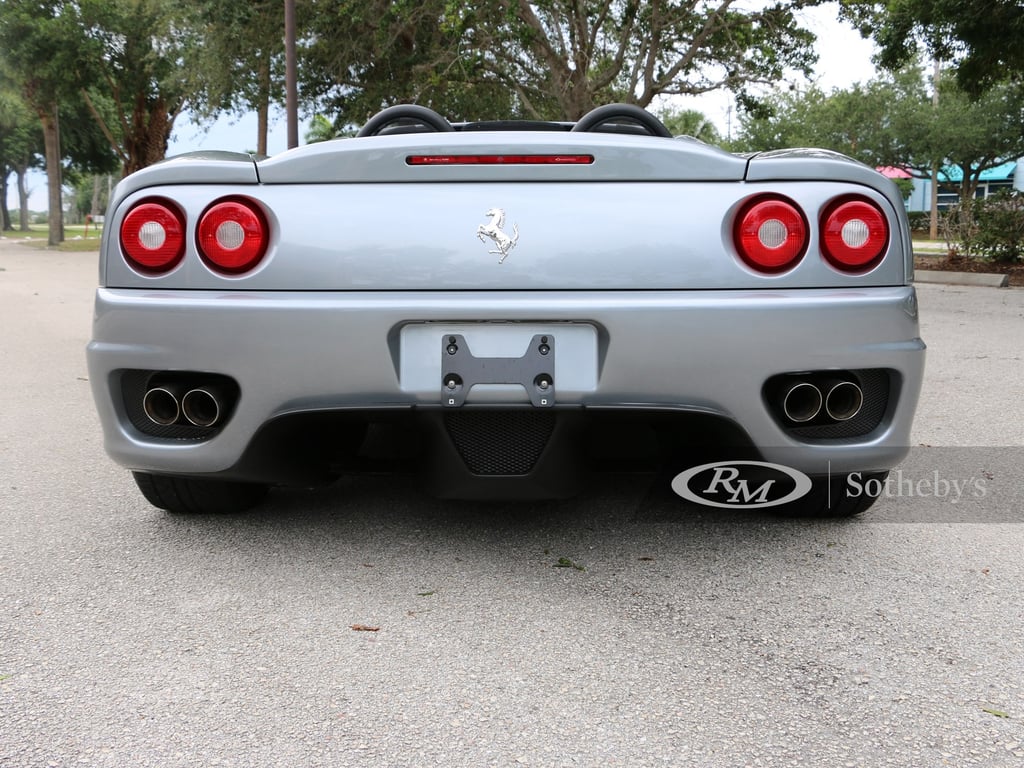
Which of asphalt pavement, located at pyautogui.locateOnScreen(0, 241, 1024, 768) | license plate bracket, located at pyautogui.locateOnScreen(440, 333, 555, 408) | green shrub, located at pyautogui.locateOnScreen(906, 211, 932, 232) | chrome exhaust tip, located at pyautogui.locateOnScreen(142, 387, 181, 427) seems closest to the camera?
asphalt pavement, located at pyautogui.locateOnScreen(0, 241, 1024, 768)

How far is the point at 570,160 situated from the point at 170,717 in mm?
1589

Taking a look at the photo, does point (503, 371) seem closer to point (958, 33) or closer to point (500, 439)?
point (500, 439)

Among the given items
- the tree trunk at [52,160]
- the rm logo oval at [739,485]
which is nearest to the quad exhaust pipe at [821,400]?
A: the rm logo oval at [739,485]

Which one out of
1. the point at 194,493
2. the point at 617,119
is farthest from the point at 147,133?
the point at 194,493

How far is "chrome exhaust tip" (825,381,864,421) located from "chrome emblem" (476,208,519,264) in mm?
915

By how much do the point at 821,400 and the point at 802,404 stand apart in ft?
0.16

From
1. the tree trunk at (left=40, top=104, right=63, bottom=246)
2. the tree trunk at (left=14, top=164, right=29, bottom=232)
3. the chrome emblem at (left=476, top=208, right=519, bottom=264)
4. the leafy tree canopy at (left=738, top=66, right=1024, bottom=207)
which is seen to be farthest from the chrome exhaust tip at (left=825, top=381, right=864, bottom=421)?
the tree trunk at (left=14, top=164, right=29, bottom=232)

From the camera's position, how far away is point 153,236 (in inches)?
100

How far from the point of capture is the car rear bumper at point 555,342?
94.1 inches

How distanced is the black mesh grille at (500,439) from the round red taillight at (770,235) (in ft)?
2.21

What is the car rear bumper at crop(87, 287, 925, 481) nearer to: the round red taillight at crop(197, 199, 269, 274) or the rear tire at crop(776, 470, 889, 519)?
the round red taillight at crop(197, 199, 269, 274)

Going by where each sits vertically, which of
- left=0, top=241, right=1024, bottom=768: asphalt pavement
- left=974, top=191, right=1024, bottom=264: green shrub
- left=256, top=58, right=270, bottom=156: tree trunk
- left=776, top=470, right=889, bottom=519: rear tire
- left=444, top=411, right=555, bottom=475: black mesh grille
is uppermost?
left=256, top=58, right=270, bottom=156: tree trunk

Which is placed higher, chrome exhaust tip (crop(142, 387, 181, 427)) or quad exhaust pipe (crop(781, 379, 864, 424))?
quad exhaust pipe (crop(781, 379, 864, 424))

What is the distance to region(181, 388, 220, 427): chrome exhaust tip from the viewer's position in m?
2.58
